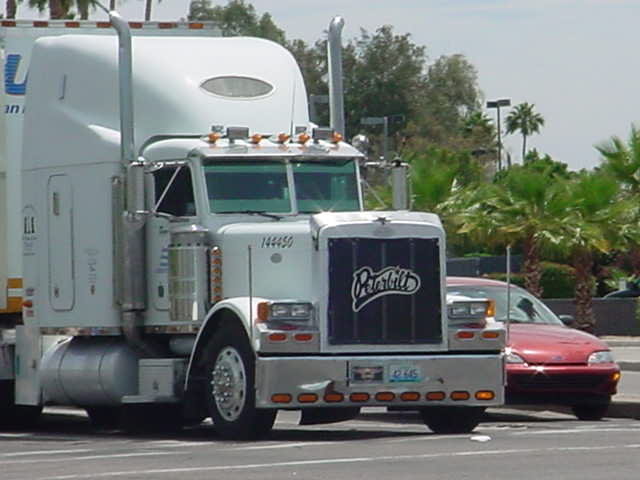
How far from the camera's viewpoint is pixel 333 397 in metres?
16.5

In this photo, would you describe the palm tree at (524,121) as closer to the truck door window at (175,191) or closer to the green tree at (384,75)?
the green tree at (384,75)

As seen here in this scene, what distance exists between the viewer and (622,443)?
15.6m

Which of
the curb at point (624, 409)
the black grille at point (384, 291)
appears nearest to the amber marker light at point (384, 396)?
the black grille at point (384, 291)

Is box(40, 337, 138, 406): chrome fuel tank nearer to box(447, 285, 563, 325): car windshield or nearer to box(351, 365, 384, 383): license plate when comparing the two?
box(351, 365, 384, 383): license plate

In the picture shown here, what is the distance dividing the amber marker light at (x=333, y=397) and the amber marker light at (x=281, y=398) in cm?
34

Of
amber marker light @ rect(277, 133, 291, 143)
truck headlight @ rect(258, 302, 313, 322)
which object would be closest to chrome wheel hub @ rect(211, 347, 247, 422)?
truck headlight @ rect(258, 302, 313, 322)

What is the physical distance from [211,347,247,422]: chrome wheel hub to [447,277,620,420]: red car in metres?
3.91

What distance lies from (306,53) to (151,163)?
71618 millimetres

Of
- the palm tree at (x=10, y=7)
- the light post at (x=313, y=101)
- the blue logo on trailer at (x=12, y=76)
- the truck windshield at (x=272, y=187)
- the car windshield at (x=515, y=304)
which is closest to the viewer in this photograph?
the truck windshield at (x=272, y=187)

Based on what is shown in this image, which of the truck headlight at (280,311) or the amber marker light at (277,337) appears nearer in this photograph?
the amber marker light at (277,337)

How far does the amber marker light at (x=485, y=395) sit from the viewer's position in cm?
1697

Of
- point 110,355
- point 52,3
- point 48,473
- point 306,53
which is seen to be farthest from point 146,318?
point 306,53

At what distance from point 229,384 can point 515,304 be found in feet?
18.7

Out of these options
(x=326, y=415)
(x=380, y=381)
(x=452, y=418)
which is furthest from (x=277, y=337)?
(x=452, y=418)
